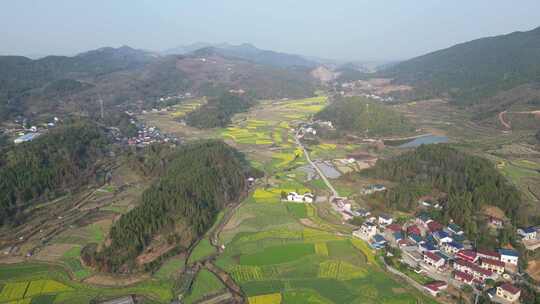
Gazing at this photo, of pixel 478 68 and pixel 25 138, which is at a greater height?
pixel 478 68

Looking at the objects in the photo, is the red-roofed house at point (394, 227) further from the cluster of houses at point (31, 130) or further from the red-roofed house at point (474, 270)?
the cluster of houses at point (31, 130)

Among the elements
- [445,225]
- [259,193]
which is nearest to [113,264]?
[259,193]

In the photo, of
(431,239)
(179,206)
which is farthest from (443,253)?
(179,206)

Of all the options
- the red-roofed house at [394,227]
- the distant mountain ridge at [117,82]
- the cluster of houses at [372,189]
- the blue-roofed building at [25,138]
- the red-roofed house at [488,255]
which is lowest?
the red-roofed house at [394,227]

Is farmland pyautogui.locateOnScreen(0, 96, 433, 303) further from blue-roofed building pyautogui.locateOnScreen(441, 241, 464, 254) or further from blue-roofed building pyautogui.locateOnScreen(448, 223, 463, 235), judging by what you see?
blue-roofed building pyautogui.locateOnScreen(448, 223, 463, 235)

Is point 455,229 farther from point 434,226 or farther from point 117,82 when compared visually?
point 117,82

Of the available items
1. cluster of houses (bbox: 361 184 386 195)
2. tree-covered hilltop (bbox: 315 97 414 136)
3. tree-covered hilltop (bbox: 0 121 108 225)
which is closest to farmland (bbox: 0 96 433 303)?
cluster of houses (bbox: 361 184 386 195)

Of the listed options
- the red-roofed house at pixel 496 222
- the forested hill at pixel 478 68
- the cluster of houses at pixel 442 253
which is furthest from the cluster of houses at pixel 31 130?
the forested hill at pixel 478 68
